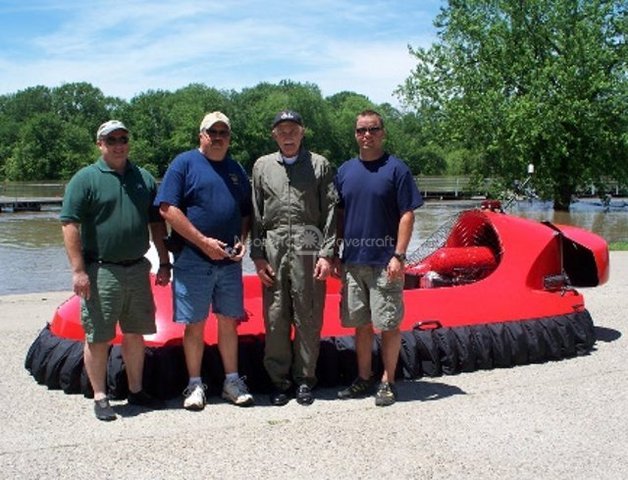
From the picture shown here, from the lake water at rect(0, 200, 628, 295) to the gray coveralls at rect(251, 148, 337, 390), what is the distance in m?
7.27

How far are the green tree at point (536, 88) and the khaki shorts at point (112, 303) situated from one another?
58.7ft

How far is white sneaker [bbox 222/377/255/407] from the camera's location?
3971mm

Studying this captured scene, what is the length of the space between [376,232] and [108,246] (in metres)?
1.38

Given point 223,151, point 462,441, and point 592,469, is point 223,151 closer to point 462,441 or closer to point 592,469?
point 462,441

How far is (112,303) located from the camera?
3771 mm

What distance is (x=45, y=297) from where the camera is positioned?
823cm

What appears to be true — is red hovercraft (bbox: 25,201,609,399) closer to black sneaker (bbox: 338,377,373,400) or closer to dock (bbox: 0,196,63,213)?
black sneaker (bbox: 338,377,373,400)

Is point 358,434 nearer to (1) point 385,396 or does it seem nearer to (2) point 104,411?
(1) point 385,396

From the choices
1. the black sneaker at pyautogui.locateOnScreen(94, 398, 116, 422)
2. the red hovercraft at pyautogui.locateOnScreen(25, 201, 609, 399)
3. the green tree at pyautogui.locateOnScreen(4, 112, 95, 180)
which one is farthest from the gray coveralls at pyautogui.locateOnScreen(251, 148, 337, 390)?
the green tree at pyautogui.locateOnScreen(4, 112, 95, 180)

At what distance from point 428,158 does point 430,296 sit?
6097 cm

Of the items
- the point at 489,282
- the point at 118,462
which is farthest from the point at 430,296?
the point at 118,462

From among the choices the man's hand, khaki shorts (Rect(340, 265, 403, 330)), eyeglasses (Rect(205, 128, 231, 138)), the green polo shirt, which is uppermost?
eyeglasses (Rect(205, 128, 231, 138))

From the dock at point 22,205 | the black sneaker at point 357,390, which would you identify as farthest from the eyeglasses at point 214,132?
the dock at point 22,205

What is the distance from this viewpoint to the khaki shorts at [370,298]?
13.0 feet
